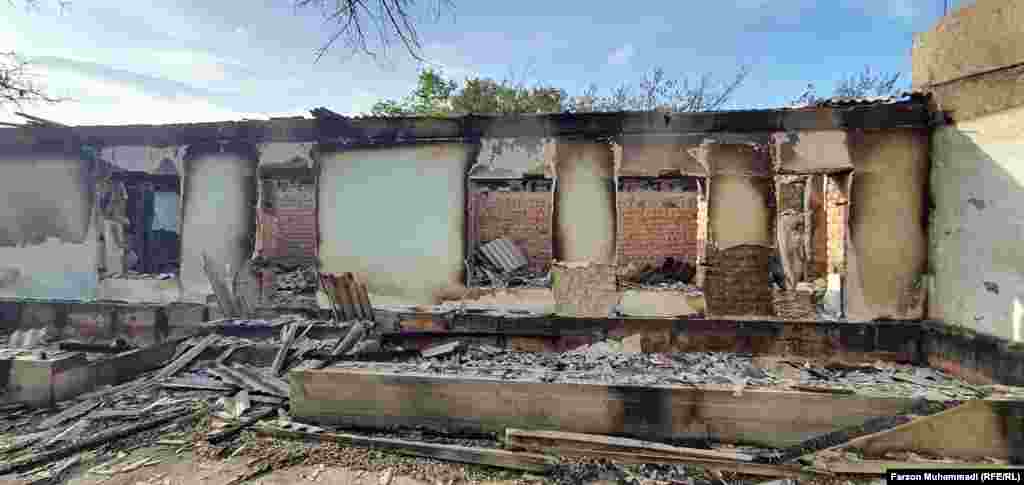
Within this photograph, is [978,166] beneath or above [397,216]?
above

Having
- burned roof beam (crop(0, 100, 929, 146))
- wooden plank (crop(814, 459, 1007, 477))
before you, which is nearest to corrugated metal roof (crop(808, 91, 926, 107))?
burned roof beam (crop(0, 100, 929, 146))

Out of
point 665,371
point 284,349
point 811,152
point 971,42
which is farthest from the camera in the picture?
point 811,152

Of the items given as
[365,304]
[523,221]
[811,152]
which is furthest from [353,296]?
[811,152]

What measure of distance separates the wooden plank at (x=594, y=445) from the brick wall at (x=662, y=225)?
6380 millimetres

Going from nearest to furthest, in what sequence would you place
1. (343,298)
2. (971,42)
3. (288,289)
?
(971,42) < (343,298) < (288,289)

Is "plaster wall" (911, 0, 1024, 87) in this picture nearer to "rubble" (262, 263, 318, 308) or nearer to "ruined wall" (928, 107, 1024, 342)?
"ruined wall" (928, 107, 1024, 342)

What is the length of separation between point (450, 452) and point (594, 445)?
1.12 metres

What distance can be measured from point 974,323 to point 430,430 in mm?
5725

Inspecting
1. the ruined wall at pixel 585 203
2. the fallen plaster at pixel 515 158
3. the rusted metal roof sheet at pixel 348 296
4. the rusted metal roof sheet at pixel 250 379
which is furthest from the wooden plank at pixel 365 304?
the ruined wall at pixel 585 203

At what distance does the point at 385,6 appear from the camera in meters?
3.30

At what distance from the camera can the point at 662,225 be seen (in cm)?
943

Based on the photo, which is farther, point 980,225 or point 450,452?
point 980,225

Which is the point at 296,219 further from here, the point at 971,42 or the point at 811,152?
the point at 971,42

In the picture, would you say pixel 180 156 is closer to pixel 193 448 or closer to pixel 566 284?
pixel 193 448
